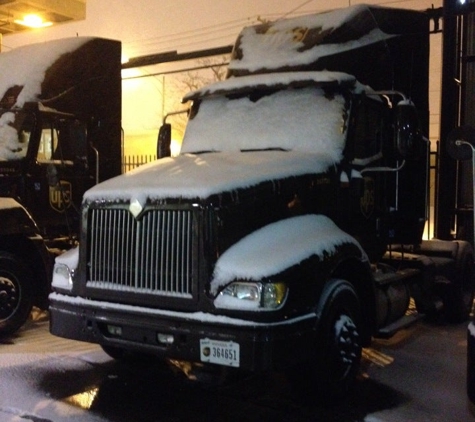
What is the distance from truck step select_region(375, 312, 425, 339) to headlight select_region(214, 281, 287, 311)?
199 cm

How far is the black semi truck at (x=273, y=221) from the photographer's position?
Answer: 16.1 feet

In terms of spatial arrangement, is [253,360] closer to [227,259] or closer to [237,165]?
[227,259]

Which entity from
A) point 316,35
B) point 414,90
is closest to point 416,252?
point 414,90

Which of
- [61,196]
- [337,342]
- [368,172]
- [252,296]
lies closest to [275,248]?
[252,296]

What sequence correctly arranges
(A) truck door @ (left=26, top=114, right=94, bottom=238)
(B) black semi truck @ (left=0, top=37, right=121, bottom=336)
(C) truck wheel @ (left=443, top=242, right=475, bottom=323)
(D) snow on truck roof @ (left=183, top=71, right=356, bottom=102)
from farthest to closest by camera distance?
(C) truck wheel @ (left=443, top=242, right=475, bottom=323) → (A) truck door @ (left=26, top=114, right=94, bottom=238) → (B) black semi truck @ (left=0, top=37, right=121, bottom=336) → (D) snow on truck roof @ (left=183, top=71, right=356, bottom=102)

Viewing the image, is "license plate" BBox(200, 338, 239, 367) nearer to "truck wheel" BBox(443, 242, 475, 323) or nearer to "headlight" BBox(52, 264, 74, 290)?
"headlight" BBox(52, 264, 74, 290)

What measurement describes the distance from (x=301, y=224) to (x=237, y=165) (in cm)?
76

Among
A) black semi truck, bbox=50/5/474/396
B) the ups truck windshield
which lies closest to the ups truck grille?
black semi truck, bbox=50/5/474/396

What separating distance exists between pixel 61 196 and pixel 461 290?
18.6 feet

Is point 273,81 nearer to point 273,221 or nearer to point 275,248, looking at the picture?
point 273,221

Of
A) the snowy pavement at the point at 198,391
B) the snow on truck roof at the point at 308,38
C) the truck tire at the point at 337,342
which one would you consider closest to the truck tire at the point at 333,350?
the truck tire at the point at 337,342

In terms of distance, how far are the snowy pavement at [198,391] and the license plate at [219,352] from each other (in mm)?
752

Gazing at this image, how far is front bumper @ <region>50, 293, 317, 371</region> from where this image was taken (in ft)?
15.5

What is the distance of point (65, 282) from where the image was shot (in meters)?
5.74
